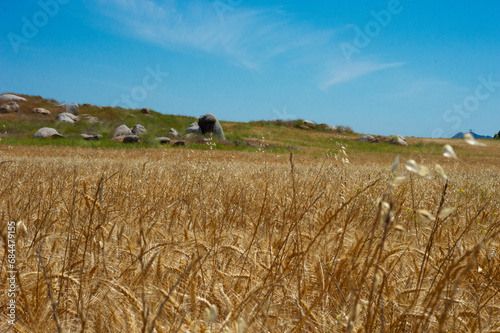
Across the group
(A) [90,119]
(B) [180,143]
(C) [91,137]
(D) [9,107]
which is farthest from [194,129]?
(D) [9,107]

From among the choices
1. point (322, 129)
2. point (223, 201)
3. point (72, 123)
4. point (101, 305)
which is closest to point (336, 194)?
point (223, 201)

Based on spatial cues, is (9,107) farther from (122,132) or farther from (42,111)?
(122,132)

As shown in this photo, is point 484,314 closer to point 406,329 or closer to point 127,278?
point 406,329

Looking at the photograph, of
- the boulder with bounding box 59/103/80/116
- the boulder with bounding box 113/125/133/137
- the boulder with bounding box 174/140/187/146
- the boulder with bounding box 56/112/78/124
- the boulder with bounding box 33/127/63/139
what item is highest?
the boulder with bounding box 59/103/80/116

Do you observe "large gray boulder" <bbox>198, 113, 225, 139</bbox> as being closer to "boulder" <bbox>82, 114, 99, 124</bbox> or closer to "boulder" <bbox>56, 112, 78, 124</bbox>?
"boulder" <bbox>82, 114, 99, 124</bbox>

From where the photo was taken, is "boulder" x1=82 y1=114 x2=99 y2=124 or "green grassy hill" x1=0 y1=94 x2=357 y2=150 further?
"boulder" x1=82 y1=114 x2=99 y2=124

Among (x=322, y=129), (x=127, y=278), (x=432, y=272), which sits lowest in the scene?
(x=127, y=278)

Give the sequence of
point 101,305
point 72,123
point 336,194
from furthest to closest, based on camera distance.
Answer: point 72,123
point 336,194
point 101,305

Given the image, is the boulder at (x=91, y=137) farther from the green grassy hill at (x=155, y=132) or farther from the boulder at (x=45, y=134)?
the boulder at (x=45, y=134)

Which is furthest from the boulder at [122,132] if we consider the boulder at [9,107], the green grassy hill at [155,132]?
the boulder at [9,107]

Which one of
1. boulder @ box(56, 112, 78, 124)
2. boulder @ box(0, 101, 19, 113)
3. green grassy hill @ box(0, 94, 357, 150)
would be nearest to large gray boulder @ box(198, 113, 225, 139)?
green grassy hill @ box(0, 94, 357, 150)

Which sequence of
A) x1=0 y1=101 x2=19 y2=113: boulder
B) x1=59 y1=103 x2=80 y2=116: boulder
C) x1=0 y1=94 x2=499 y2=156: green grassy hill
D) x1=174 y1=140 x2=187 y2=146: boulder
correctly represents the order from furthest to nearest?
x1=59 y1=103 x2=80 y2=116: boulder < x1=0 y1=101 x2=19 y2=113: boulder < x1=0 y1=94 x2=499 y2=156: green grassy hill < x1=174 y1=140 x2=187 y2=146: boulder

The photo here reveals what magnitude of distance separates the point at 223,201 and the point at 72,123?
25533mm

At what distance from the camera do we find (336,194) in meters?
4.72
